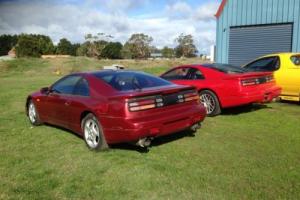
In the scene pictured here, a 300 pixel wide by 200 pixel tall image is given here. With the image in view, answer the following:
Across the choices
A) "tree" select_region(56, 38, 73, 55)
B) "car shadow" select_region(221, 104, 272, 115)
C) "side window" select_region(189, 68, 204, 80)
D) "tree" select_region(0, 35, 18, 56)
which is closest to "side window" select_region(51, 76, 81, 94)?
"side window" select_region(189, 68, 204, 80)

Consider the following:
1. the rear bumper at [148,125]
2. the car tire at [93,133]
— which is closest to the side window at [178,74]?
the rear bumper at [148,125]

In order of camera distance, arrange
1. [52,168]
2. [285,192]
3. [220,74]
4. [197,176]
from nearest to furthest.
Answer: [285,192] < [197,176] < [52,168] < [220,74]

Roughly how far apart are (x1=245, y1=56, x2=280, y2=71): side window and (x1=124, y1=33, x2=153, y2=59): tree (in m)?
40.6

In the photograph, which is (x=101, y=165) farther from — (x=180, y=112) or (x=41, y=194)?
(x=180, y=112)

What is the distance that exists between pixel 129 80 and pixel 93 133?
3.73 ft

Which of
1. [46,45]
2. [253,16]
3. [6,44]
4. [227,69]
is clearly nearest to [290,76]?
[227,69]

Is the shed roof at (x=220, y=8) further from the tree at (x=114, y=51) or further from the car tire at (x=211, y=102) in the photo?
the tree at (x=114, y=51)

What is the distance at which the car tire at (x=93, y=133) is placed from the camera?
6270 mm

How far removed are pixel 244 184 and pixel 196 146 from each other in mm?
1838

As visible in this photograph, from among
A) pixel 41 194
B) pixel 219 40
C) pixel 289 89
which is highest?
pixel 219 40

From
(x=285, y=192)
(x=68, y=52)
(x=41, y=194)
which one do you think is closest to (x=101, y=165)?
(x=41, y=194)

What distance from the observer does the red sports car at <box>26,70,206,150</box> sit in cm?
576

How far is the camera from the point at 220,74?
8.97 metres

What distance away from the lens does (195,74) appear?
959cm
